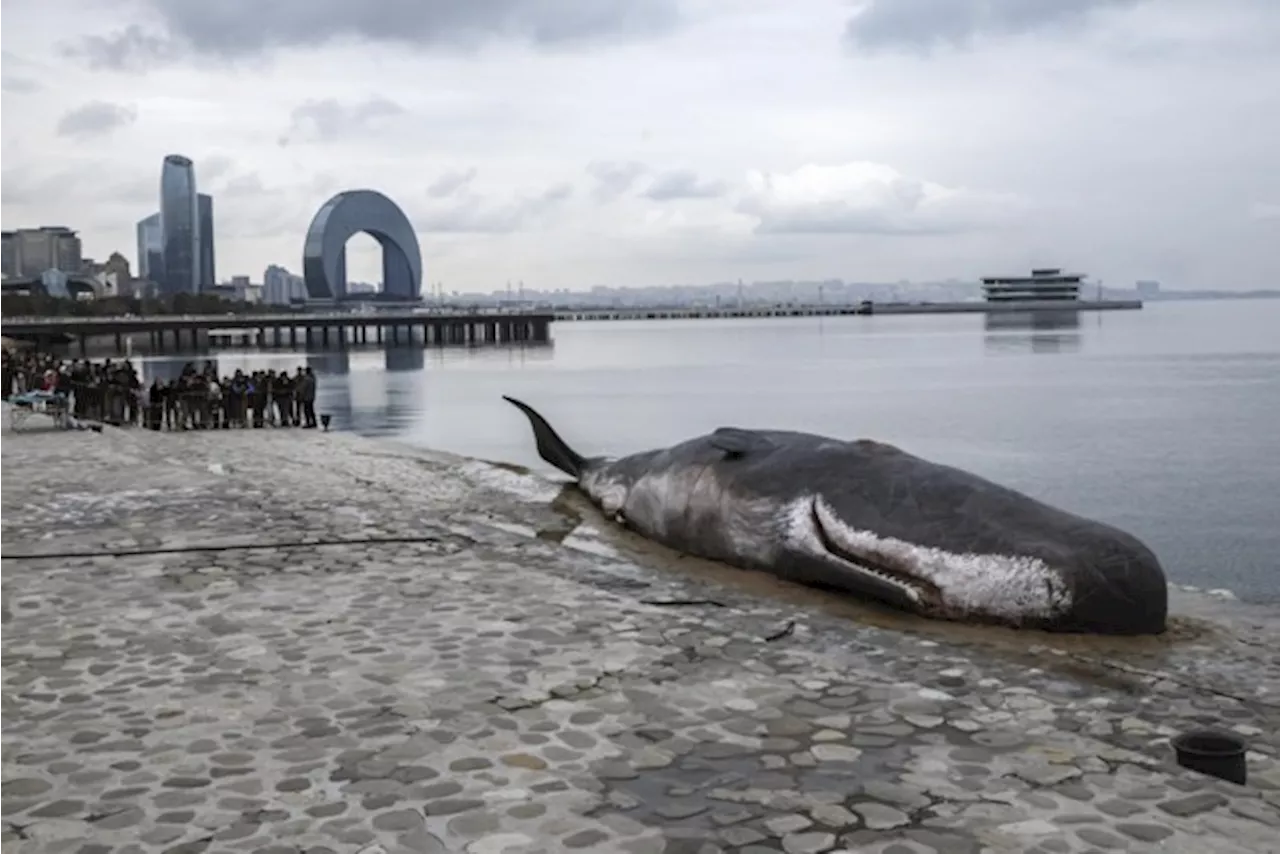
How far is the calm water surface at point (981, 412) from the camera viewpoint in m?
24.5

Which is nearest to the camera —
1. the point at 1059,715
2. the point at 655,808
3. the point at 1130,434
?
the point at 655,808

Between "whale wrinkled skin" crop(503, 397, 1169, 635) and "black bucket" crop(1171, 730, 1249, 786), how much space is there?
3.66 m

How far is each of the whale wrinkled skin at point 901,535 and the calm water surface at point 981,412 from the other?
20.0 ft

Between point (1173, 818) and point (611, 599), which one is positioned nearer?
point (1173, 818)

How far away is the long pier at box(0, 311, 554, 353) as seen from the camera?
11619cm

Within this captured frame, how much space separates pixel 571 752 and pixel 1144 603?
6.10 m

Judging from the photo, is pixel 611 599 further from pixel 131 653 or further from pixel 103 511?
pixel 103 511

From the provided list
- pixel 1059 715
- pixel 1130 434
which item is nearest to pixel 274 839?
pixel 1059 715

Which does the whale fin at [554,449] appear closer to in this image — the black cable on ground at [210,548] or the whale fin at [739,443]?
the whale fin at [739,443]

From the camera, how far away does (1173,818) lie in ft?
20.2

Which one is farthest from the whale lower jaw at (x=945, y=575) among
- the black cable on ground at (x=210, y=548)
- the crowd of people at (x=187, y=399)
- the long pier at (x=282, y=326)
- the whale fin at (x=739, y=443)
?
the long pier at (x=282, y=326)

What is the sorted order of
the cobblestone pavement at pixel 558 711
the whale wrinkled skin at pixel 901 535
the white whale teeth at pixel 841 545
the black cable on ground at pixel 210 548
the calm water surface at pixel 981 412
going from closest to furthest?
1. the cobblestone pavement at pixel 558 711
2. the whale wrinkled skin at pixel 901 535
3. the white whale teeth at pixel 841 545
4. the black cable on ground at pixel 210 548
5. the calm water surface at pixel 981 412

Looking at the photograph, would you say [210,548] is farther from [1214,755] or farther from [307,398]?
[307,398]

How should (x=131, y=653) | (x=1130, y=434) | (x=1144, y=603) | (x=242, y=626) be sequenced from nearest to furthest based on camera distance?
(x=131, y=653) → (x=242, y=626) → (x=1144, y=603) → (x=1130, y=434)
